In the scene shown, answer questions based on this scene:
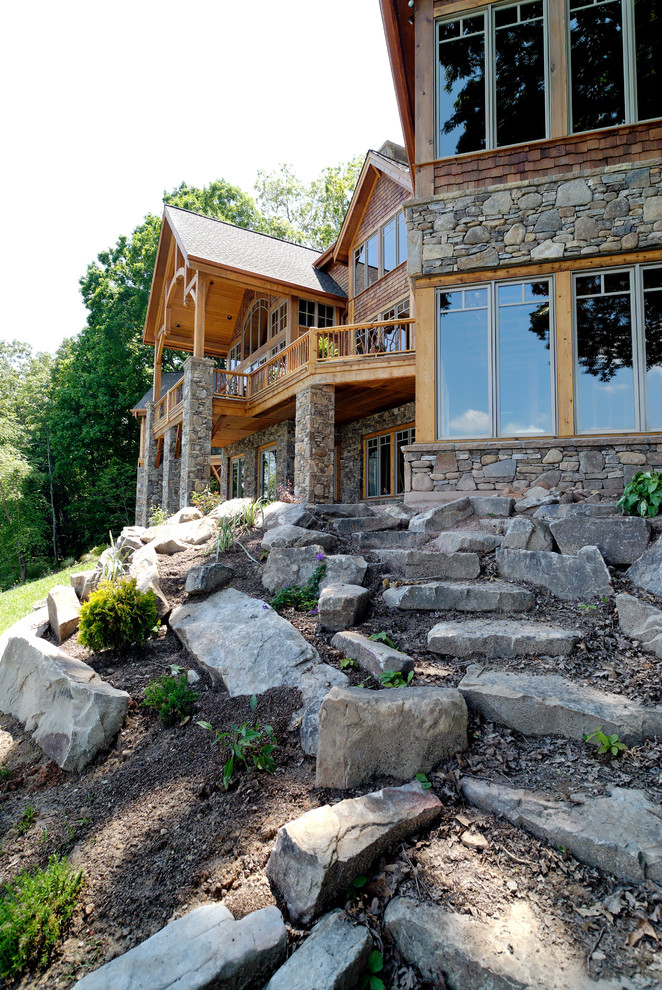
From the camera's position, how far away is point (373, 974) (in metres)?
1.81

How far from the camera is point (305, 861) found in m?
2.02

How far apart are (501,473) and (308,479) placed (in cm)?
548

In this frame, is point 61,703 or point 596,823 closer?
point 596,823

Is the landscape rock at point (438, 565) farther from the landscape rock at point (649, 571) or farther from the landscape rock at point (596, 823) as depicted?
the landscape rock at point (596, 823)

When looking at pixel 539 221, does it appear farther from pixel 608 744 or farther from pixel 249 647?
pixel 608 744

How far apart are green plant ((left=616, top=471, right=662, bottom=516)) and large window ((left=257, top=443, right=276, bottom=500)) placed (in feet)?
40.0

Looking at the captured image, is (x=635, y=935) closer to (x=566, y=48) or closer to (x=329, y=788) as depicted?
(x=329, y=788)

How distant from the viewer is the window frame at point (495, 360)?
711 centimetres

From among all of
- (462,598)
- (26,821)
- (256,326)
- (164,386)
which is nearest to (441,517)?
(462,598)

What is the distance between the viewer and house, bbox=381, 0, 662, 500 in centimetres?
682

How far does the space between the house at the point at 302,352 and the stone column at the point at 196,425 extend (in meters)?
0.03

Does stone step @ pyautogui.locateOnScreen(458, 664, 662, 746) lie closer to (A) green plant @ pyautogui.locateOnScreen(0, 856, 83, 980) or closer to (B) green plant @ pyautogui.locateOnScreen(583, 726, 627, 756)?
(B) green plant @ pyautogui.locateOnScreen(583, 726, 627, 756)

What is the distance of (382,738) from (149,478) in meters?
19.9

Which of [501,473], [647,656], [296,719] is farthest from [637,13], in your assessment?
[296,719]
